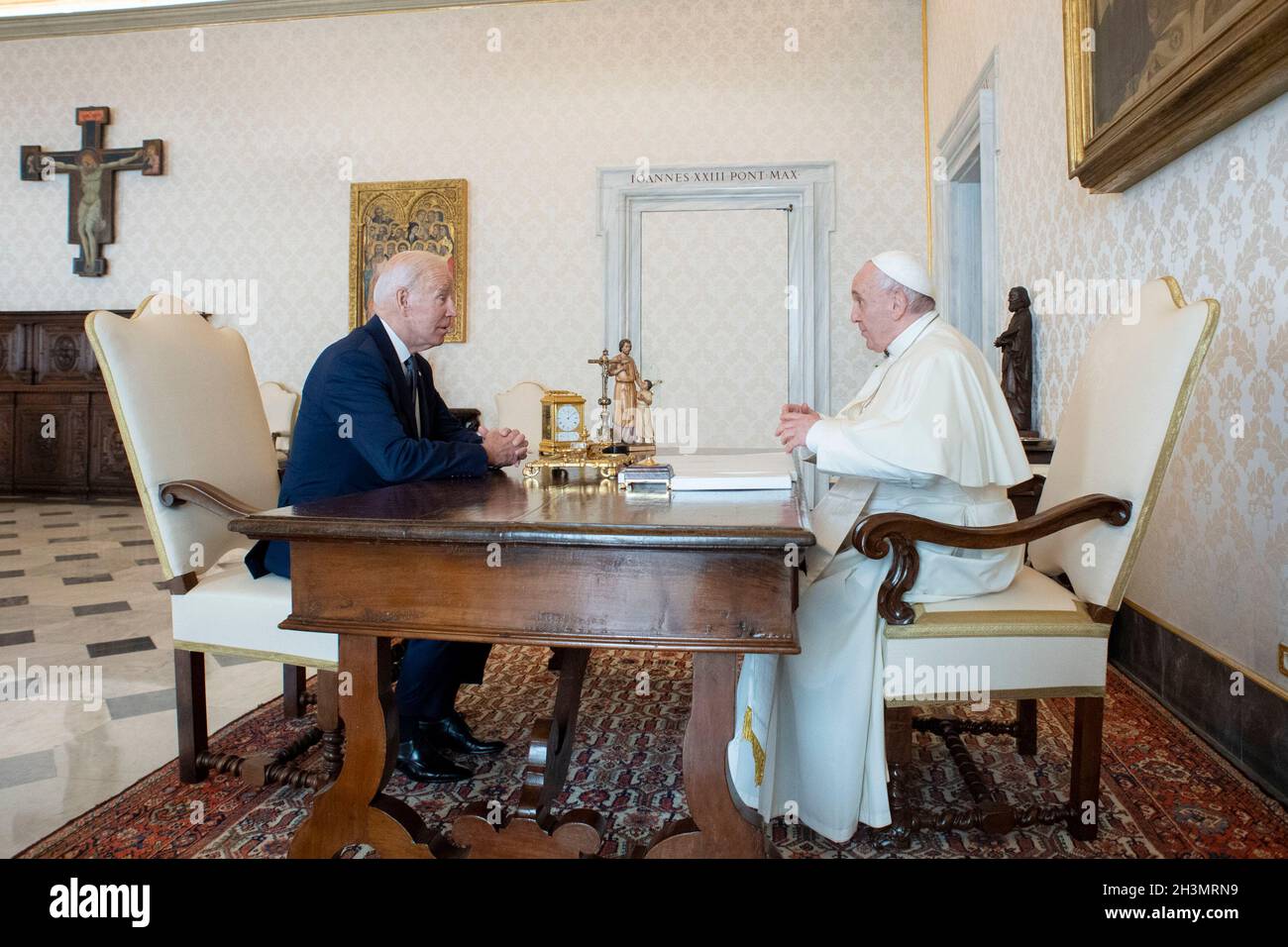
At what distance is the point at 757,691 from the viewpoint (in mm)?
2072

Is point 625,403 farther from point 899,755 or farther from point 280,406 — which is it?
point 280,406

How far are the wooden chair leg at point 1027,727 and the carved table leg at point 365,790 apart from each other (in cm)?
180

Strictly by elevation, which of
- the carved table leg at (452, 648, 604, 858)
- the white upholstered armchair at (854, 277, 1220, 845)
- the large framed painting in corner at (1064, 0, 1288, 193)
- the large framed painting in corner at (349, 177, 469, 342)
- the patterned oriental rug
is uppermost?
the large framed painting in corner at (349, 177, 469, 342)

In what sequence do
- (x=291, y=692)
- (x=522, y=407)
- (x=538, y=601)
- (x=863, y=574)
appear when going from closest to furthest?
(x=538, y=601) → (x=863, y=574) → (x=291, y=692) → (x=522, y=407)

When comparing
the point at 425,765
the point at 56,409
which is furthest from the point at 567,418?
the point at 56,409

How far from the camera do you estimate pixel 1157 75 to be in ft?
9.31

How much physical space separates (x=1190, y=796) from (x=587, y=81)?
7172 millimetres

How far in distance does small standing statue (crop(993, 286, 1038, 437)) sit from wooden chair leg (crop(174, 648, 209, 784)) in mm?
3830

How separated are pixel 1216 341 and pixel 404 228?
22.1 ft

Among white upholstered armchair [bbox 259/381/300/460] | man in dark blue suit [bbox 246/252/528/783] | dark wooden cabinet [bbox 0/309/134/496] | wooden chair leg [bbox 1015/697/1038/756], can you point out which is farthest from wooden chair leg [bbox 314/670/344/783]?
dark wooden cabinet [bbox 0/309/134/496]

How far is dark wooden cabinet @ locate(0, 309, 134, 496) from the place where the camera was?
332 inches

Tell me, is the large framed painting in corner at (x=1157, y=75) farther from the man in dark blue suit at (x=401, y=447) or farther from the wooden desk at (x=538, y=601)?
the man in dark blue suit at (x=401, y=447)

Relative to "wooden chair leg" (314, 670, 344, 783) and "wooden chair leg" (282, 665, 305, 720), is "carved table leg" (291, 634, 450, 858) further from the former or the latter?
"wooden chair leg" (282, 665, 305, 720)
